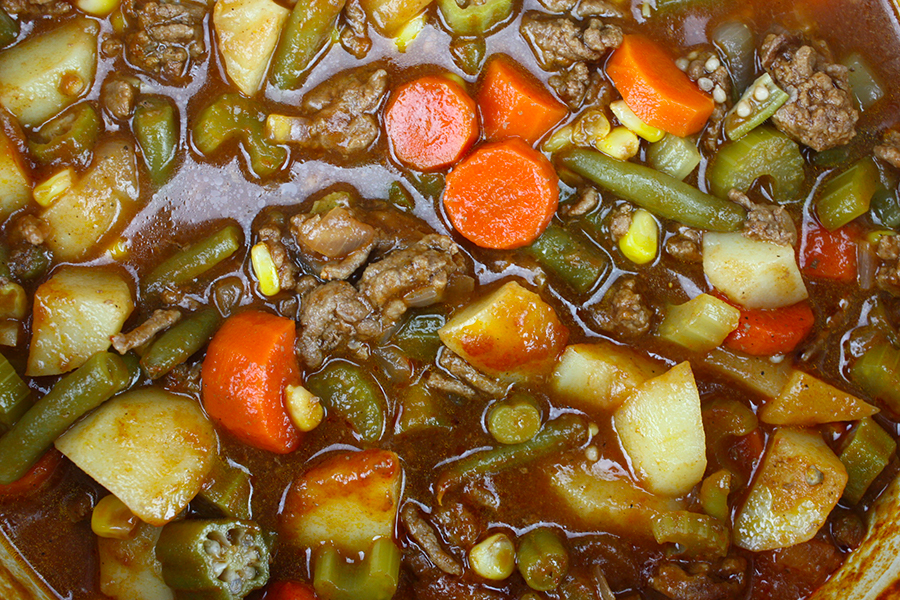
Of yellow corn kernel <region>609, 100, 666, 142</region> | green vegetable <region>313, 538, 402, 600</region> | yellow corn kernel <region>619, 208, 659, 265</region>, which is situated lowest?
green vegetable <region>313, 538, 402, 600</region>

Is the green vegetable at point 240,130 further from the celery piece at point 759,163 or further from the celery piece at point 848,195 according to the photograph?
the celery piece at point 848,195

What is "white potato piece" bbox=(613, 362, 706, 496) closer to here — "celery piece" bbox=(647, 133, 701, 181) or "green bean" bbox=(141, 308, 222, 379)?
"celery piece" bbox=(647, 133, 701, 181)

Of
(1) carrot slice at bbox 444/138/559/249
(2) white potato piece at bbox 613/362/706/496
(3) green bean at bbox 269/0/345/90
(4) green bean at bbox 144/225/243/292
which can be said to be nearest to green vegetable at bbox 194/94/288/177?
(3) green bean at bbox 269/0/345/90

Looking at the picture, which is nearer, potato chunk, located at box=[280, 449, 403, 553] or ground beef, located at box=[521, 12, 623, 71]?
potato chunk, located at box=[280, 449, 403, 553]

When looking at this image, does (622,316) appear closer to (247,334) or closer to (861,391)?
(861,391)

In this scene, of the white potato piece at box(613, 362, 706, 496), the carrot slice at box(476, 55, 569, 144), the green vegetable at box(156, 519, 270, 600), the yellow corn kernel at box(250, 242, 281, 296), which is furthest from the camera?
the carrot slice at box(476, 55, 569, 144)

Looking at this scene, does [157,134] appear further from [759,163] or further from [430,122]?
[759,163]
